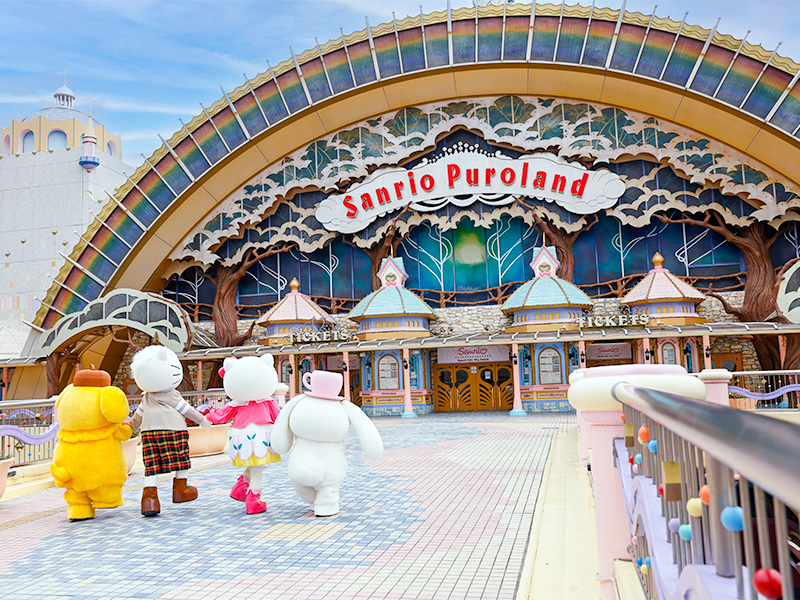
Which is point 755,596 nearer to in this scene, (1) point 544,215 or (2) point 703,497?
(2) point 703,497

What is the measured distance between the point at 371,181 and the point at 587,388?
23057 mm

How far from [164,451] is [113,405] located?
72 cm

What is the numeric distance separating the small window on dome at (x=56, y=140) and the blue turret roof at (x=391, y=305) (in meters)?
31.9

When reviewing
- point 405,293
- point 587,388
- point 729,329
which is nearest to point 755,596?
point 587,388

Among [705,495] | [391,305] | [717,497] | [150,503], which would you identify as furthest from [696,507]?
[391,305]

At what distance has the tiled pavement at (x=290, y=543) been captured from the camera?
14.4 ft

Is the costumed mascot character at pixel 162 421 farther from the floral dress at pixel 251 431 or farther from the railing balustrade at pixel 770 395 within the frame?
the railing balustrade at pixel 770 395

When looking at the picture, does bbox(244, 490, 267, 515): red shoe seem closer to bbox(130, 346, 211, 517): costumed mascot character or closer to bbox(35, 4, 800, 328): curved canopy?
bbox(130, 346, 211, 517): costumed mascot character

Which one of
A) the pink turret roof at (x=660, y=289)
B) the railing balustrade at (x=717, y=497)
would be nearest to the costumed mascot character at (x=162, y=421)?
the railing balustrade at (x=717, y=497)

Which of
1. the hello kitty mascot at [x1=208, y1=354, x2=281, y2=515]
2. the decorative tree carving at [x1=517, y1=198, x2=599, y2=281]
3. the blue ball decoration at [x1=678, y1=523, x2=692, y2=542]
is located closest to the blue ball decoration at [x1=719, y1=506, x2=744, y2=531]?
the blue ball decoration at [x1=678, y1=523, x2=692, y2=542]

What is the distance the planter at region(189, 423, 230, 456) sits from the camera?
38.9ft

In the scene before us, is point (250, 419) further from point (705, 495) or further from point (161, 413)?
point (705, 495)

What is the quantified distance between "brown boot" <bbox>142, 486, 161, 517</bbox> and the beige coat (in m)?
0.66

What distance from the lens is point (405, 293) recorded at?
2409cm
